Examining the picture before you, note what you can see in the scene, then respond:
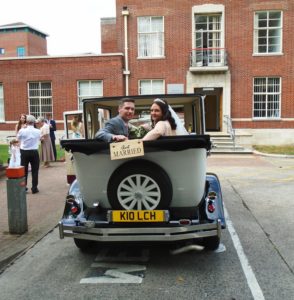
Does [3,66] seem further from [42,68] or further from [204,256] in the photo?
[204,256]

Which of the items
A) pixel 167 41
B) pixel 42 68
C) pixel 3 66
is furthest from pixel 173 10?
pixel 3 66

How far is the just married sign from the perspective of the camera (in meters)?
4.36

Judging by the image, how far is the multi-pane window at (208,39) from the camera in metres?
24.1

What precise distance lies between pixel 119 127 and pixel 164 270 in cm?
177

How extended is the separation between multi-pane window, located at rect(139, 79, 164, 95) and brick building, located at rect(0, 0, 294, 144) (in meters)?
0.06

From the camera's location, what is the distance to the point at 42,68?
2512 cm

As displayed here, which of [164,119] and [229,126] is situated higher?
[164,119]

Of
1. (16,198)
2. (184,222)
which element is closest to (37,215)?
(16,198)

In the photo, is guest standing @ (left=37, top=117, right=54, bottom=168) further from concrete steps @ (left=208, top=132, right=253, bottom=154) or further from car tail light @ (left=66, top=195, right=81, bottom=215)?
car tail light @ (left=66, top=195, right=81, bottom=215)

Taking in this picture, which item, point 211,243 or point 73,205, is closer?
point 73,205

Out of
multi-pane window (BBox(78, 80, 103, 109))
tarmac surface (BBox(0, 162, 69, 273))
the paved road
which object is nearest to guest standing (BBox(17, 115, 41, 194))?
tarmac surface (BBox(0, 162, 69, 273))

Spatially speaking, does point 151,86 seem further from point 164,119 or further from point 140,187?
point 140,187

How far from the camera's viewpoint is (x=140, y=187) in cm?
449

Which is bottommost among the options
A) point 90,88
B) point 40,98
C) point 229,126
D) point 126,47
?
point 229,126
